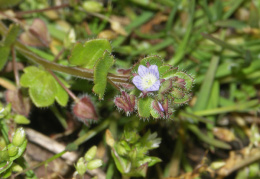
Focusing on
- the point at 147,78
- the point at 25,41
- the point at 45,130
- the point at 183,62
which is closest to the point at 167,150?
the point at 183,62

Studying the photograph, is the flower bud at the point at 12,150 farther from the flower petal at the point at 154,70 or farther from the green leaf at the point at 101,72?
the flower petal at the point at 154,70

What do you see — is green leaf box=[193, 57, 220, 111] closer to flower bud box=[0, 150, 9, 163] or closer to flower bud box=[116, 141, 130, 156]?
flower bud box=[116, 141, 130, 156]

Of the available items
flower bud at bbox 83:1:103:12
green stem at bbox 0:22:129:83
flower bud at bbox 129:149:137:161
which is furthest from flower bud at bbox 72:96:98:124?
flower bud at bbox 83:1:103:12

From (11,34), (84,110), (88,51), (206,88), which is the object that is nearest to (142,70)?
(88,51)

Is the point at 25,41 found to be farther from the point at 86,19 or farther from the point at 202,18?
the point at 202,18

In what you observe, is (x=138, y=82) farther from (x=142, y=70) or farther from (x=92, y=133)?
(x=92, y=133)

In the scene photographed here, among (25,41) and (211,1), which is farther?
(211,1)
